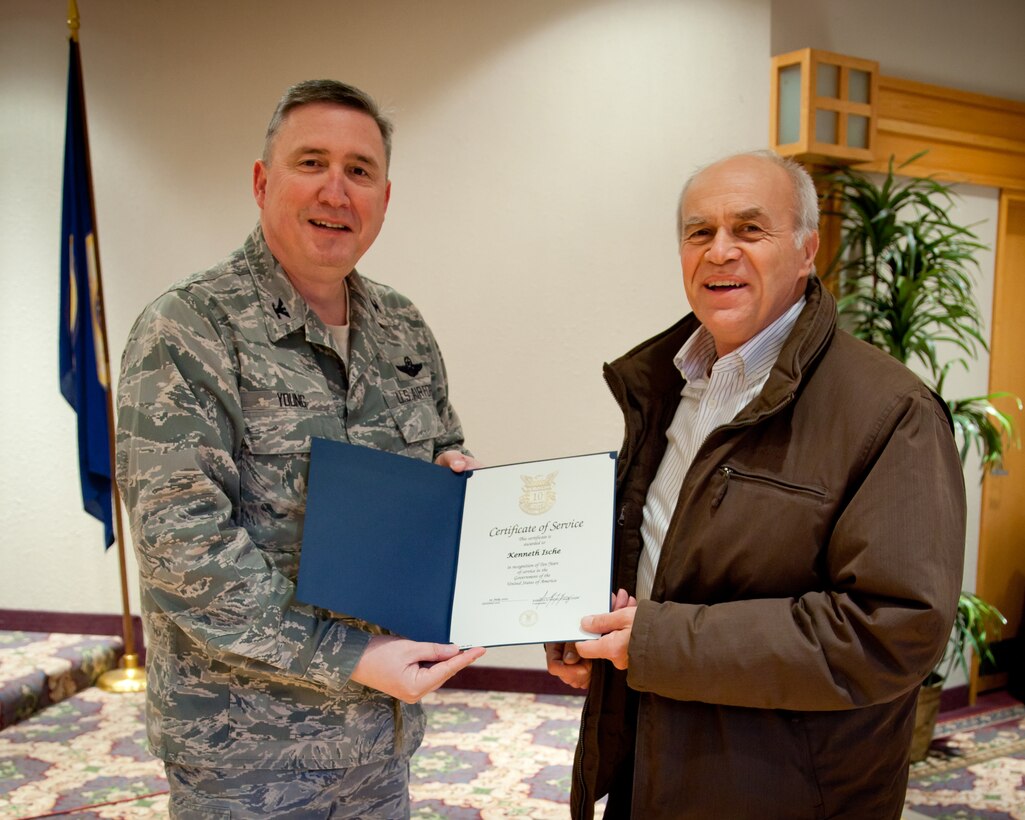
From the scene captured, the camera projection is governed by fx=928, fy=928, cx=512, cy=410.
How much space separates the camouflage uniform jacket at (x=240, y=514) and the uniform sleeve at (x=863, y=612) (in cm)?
57

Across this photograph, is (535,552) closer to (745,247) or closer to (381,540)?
(381,540)

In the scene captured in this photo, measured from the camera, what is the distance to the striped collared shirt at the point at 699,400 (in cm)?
157

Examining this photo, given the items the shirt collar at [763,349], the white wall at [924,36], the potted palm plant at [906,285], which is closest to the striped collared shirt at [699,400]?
the shirt collar at [763,349]

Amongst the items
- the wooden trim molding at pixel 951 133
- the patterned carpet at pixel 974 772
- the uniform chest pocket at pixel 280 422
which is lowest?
the patterned carpet at pixel 974 772

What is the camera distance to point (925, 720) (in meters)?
3.63

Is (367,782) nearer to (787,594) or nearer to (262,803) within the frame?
(262,803)

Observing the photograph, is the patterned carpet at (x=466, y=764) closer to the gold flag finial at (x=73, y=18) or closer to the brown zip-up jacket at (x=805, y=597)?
the brown zip-up jacket at (x=805, y=597)

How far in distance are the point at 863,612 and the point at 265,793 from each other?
1001 millimetres

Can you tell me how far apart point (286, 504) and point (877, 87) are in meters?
3.18

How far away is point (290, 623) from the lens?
1.49 metres

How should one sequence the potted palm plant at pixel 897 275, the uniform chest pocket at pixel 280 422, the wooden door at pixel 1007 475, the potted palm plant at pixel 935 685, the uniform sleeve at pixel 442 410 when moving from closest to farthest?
the uniform chest pocket at pixel 280 422
the uniform sleeve at pixel 442 410
the potted palm plant at pixel 897 275
the potted palm plant at pixel 935 685
the wooden door at pixel 1007 475

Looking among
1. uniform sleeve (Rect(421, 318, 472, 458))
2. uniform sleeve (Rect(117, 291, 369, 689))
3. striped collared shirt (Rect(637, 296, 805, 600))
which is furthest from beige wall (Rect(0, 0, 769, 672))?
uniform sleeve (Rect(117, 291, 369, 689))

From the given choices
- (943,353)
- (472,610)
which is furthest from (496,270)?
(472,610)

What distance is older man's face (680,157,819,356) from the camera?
1.54m
